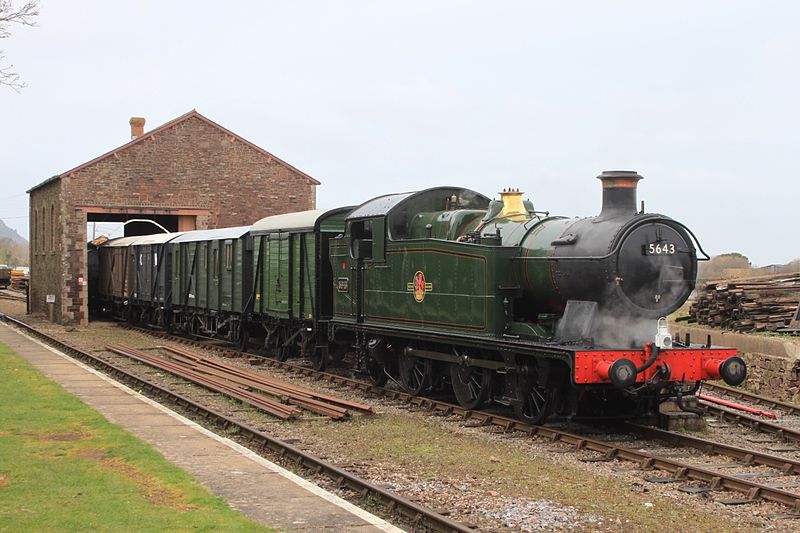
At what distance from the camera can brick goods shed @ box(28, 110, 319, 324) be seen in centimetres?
3381

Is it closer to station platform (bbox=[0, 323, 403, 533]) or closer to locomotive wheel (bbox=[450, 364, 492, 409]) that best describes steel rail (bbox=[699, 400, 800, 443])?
locomotive wheel (bbox=[450, 364, 492, 409])

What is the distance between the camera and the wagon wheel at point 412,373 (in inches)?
573

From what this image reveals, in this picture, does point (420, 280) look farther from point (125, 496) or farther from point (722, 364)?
point (125, 496)

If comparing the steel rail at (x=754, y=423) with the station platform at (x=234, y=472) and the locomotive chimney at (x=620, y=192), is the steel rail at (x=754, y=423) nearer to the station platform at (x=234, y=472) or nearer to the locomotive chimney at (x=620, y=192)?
the locomotive chimney at (x=620, y=192)

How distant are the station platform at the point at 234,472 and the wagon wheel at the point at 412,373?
3.85 m

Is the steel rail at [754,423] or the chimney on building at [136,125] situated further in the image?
the chimney on building at [136,125]

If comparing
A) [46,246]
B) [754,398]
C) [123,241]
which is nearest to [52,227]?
[46,246]

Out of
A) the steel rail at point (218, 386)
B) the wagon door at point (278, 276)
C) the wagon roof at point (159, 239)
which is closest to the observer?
the steel rail at point (218, 386)

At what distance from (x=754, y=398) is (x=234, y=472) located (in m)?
9.20

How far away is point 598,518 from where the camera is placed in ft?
24.8

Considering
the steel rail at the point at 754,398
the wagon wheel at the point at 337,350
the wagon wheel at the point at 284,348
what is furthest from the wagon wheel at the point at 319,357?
the steel rail at the point at 754,398

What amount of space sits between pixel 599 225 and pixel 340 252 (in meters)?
6.52

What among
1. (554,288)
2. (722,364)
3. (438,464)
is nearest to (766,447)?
(722,364)

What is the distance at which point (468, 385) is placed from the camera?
1333cm
